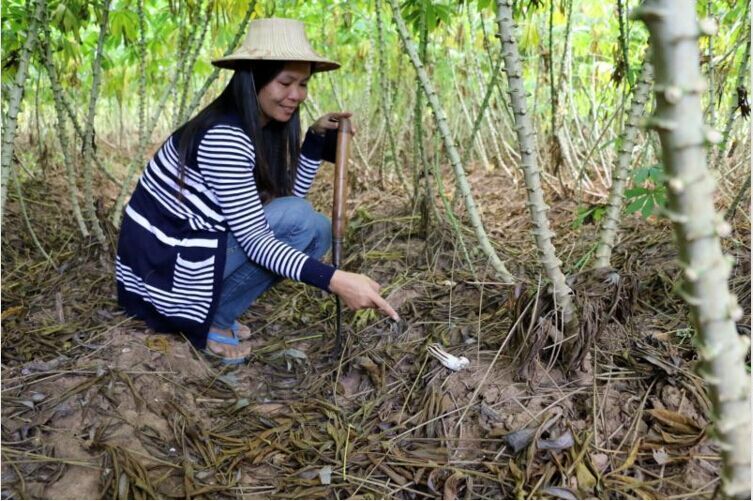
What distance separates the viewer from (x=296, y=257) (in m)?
1.99

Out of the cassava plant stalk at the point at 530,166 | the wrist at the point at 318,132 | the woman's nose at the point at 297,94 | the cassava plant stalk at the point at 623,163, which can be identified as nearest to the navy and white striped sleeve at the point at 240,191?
the woman's nose at the point at 297,94

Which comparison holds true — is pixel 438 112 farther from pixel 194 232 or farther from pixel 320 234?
pixel 194 232

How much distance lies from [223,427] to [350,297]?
57cm

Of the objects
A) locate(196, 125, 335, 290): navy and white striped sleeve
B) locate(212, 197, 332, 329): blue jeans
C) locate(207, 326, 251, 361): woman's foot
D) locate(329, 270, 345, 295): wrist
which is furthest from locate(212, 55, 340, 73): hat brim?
locate(207, 326, 251, 361): woman's foot

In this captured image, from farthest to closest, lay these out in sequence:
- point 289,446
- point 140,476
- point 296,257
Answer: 1. point 296,257
2. point 289,446
3. point 140,476

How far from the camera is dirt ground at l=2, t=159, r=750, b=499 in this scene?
1507mm

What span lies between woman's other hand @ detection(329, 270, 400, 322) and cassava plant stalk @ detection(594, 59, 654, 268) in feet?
2.38

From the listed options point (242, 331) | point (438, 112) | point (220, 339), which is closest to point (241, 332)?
point (242, 331)

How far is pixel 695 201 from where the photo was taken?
0.68 meters

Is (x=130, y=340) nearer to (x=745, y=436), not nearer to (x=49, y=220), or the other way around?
(x=49, y=220)

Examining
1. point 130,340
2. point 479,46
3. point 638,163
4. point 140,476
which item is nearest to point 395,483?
point 140,476

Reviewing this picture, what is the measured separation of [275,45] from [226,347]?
112 centimetres

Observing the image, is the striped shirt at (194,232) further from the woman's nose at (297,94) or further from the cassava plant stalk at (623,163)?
the cassava plant stalk at (623,163)

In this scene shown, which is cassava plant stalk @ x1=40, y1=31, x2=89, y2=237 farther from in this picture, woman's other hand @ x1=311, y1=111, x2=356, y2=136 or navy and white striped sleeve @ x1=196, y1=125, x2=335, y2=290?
woman's other hand @ x1=311, y1=111, x2=356, y2=136
